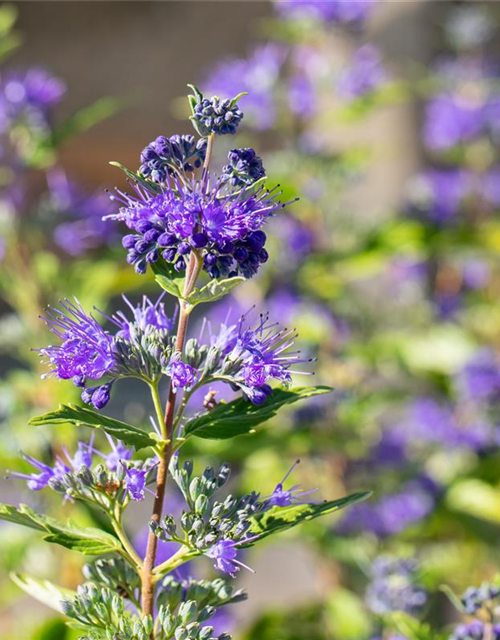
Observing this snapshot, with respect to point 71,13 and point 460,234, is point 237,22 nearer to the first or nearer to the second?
point 71,13

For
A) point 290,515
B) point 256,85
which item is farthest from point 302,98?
point 290,515

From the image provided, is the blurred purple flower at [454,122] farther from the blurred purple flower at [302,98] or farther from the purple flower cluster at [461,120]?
the blurred purple flower at [302,98]

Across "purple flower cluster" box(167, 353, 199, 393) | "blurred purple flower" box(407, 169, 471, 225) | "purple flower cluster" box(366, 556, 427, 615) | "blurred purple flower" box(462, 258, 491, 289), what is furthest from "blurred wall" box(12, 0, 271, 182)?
"purple flower cluster" box(167, 353, 199, 393)

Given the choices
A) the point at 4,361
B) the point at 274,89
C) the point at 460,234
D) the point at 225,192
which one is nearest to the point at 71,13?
the point at 4,361

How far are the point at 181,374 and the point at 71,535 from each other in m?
0.21

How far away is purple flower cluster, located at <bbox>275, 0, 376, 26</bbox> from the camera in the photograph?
224cm

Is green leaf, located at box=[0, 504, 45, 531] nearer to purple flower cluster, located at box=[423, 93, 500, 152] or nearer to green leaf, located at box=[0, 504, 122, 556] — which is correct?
green leaf, located at box=[0, 504, 122, 556]

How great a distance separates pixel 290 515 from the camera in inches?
34.2

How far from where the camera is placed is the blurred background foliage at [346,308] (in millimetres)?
1798

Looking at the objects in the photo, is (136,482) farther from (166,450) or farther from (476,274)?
(476,274)

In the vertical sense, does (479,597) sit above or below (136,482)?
below

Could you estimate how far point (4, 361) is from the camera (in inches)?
289

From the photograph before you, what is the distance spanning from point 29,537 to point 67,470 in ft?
2.91

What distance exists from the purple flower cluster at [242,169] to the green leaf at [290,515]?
0.32 metres
